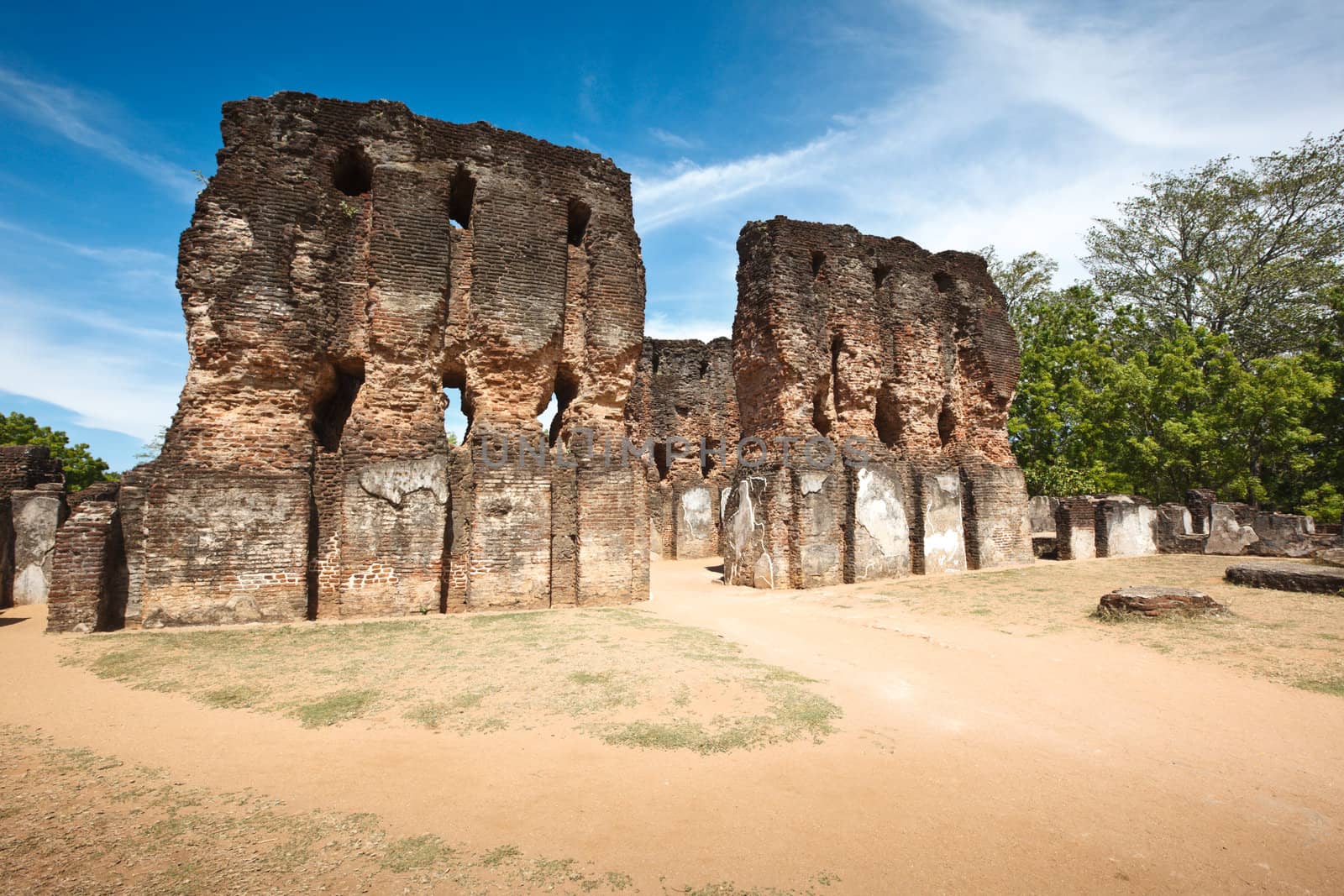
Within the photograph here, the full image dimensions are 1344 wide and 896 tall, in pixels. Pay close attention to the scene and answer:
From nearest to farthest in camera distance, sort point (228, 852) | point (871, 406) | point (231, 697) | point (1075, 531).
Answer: point (228, 852) → point (231, 697) → point (871, 406) → point (1075, 531)

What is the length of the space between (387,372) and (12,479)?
833cm

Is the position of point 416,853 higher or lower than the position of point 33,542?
lower

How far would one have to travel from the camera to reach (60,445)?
19.9 metres

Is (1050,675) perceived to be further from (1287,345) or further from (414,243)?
(1287,345)

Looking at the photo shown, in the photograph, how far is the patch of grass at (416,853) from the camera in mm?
2762

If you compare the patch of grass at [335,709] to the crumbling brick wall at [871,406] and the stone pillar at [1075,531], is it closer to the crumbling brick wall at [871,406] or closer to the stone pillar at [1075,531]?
the crumbling brick wall at [871,406]

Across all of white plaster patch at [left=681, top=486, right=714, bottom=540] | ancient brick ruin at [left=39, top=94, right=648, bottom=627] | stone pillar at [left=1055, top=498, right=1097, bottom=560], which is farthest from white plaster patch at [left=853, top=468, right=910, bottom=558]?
white plaster patch at [left=681, top=486, right=714, bottom=540]

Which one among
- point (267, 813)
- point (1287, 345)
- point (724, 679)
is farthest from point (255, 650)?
point (1287, 345)

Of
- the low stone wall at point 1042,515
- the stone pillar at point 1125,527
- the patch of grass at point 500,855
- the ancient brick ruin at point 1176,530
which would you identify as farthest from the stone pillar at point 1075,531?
the patch of grass at point 500,855

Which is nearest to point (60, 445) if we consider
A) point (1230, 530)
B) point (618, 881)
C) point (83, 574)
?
point (83, 574)

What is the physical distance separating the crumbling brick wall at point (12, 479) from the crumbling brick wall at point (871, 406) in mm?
12568

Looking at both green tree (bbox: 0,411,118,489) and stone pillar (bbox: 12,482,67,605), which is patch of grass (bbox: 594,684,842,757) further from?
green tree (bbox: 0,411,118,489)

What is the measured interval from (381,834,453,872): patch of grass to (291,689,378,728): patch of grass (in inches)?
74.6

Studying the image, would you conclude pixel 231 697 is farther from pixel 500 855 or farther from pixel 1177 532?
pixel 1177 532
